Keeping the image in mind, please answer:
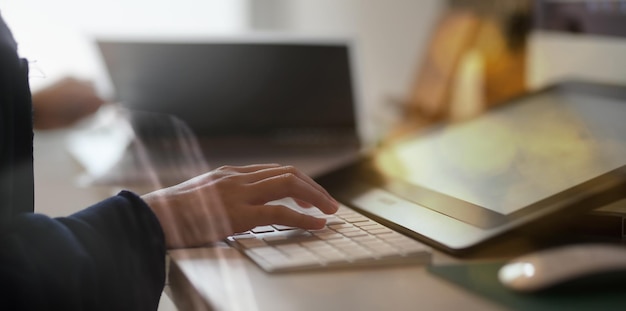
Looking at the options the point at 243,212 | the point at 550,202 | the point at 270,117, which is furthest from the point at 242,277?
the point at 270,117

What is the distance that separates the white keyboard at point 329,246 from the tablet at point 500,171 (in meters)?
0.03

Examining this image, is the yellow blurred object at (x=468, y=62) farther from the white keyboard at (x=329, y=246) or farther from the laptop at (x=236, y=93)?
the white keyboard at (x=329, y=246)

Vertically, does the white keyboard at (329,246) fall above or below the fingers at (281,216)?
below

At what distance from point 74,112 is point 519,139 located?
29.2 inches

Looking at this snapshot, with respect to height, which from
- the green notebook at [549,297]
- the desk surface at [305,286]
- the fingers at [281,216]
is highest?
the fingers at [281,216]

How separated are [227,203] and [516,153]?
31 centimetres

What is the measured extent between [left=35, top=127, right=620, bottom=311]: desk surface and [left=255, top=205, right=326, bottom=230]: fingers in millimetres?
38

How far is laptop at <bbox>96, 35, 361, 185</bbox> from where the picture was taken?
1128 mm

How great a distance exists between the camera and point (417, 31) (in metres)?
2.10

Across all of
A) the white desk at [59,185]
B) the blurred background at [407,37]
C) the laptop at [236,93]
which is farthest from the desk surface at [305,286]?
the laptop at [236,93]

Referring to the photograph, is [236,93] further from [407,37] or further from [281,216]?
[407,37]

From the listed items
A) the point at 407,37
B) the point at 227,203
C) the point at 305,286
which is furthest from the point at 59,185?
the point at 407,37

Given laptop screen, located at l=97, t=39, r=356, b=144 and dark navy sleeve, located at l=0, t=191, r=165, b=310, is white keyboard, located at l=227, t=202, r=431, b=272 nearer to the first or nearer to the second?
dark navy sleeve, located at l=0, t=191, r=165, b=310

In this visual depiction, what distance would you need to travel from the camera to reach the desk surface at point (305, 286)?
0.50 metres
